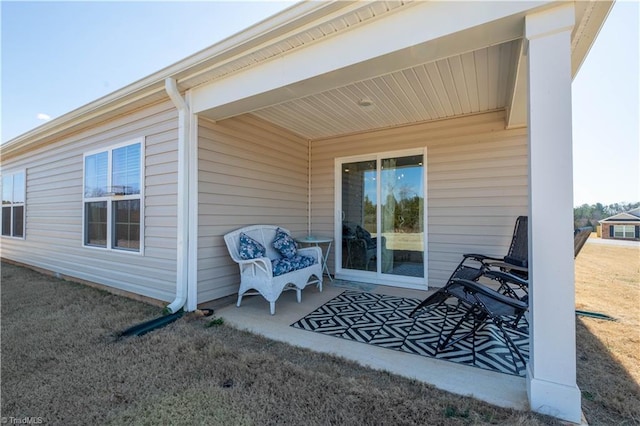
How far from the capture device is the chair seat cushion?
3389 millimetres

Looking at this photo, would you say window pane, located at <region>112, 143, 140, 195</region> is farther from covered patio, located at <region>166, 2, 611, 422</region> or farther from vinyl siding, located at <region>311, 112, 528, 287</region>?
vinyl siding, located at <region>311, 112, 528, 287</region>

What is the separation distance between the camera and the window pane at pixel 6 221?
6864 mm

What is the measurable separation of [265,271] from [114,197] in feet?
9.25

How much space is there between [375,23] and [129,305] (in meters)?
4.17

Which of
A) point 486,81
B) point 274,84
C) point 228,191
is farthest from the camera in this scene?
point 228,191

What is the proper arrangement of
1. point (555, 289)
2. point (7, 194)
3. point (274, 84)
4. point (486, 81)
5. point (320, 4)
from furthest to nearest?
Result: point (7, 194) → point (486, 81) → point (274, 84) → point (320, 4) → point (555, 289)

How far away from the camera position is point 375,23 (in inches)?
Result: 82.9

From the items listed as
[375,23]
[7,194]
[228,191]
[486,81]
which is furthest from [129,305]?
[7,194]

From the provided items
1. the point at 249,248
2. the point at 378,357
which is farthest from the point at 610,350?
the point at 249,248

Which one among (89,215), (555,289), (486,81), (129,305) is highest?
(486,81)

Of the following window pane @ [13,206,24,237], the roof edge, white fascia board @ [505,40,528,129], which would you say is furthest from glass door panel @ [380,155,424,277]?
window pane @ [13,206,24,237]

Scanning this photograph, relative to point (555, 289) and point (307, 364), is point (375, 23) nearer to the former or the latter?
point (555, 289)

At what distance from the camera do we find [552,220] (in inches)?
62.9

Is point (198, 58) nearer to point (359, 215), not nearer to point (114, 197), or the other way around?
point (114, 197)
